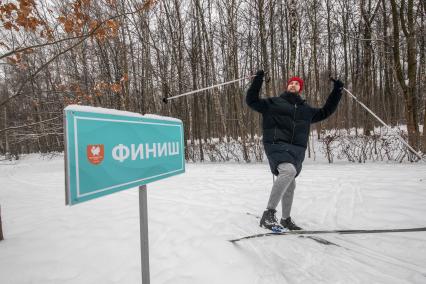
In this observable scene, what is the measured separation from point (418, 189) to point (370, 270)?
124 inches

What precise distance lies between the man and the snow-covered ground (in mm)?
390

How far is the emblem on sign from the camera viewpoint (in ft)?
3.70

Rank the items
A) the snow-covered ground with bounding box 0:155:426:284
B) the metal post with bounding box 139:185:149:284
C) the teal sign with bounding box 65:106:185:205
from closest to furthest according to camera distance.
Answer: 1. the teal sign with bounding box 65:106:185:205
2. the metal post with bounding box 139:185:149:284
3. the snow-covered ground with bounding box 0:155:426:284

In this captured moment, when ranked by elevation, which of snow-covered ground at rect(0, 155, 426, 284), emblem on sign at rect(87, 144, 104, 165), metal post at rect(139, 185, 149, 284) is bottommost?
snow-covered ground at rect(0, 155, 426, 284)

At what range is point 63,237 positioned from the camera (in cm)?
295

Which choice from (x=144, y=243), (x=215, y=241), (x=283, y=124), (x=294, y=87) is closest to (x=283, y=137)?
(x=283, y=124)

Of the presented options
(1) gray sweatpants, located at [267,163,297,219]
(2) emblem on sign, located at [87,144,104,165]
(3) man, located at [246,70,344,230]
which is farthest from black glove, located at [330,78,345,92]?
(2) emblem on sign, located at [87,144,104,165]

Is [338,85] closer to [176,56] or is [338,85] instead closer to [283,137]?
[283,137]

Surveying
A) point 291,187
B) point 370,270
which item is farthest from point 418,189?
point 370,270

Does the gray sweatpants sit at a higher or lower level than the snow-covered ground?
higher

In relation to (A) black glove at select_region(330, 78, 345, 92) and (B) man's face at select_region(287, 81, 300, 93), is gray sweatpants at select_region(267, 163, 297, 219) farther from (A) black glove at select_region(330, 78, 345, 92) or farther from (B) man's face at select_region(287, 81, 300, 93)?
(A) black glove at select_region(330, 78, 345, 92)

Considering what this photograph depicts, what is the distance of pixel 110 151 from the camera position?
4.07ft

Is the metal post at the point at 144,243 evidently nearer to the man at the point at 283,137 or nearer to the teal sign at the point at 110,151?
the teal sign at the point at 110,151

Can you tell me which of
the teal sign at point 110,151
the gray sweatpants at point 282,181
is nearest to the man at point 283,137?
the gray sweatpants at point 282,181
